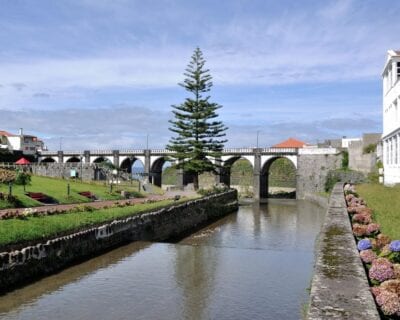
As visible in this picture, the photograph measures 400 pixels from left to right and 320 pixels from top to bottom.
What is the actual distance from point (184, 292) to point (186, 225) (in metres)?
15.3

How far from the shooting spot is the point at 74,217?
15914mm

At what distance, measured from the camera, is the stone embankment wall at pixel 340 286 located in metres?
4.92

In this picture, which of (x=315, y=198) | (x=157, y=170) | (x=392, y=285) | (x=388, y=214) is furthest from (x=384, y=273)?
(x=157, y=170)

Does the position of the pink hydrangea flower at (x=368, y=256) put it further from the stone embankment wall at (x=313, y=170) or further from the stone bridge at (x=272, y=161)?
the stone embankment wall at (x=313, y=170)

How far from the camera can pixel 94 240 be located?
1489 cm

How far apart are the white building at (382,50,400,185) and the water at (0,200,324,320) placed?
614 inches

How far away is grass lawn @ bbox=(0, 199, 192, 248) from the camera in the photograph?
11.8m

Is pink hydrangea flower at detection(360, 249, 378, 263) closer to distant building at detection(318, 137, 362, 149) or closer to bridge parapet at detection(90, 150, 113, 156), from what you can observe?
distant building at detection(318, 137, 362, 149)

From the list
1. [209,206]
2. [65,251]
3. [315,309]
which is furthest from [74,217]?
[209,206]

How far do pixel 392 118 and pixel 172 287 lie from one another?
24197 mm

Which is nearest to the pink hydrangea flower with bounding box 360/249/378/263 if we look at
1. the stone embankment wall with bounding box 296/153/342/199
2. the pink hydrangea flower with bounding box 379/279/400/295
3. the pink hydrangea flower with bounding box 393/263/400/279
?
the pink hydrangea flower with bounding box 393/263/400/279

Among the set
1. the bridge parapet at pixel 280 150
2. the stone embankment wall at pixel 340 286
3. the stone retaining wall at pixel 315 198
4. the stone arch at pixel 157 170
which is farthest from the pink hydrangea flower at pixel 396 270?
the stone arch at pixel 157 170

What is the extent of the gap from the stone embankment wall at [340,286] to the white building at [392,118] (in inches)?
825

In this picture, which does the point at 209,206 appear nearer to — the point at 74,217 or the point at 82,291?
the point at 74,217
